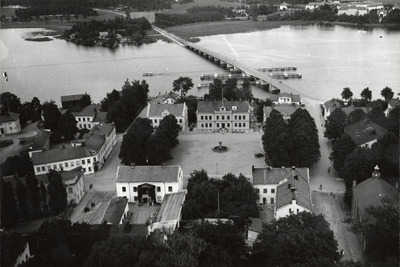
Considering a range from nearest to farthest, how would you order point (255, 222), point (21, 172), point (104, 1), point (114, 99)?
point (255, 222)
point (21, 172)
point (114, 99)
point (104, 1)

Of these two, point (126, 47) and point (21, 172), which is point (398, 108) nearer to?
point (21, 172)

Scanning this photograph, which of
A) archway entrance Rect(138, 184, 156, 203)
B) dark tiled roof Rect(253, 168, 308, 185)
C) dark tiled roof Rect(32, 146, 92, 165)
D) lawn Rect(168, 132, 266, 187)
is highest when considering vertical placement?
dark tiled roof Rect(253, 168, 308, 185)

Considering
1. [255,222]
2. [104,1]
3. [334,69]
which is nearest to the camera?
[255,222]

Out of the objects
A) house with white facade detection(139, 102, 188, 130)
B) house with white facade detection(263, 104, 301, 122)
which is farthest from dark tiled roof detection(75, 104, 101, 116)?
house with white facade detection(263, 104, 301, 122)

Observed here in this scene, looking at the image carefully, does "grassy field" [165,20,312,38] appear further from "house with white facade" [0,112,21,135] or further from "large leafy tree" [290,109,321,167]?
"large leafy tree" [290,109,321,167]

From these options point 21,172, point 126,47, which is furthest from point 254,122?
point 126,47

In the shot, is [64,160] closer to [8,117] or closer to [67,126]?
[67,126]

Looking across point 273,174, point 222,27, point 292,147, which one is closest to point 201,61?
point 222,27
